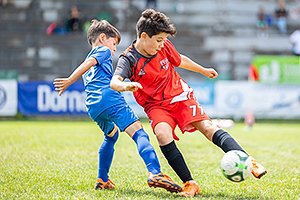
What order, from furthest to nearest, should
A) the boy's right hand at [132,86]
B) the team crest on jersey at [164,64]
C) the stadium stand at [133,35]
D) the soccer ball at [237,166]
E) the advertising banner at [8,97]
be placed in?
the stadium stand at [133,35] < the advertising banner at [8,97] < the team crest on jersey at [164,64] < the soccer ball at [237,166] < the boy's right hand at [132,86]

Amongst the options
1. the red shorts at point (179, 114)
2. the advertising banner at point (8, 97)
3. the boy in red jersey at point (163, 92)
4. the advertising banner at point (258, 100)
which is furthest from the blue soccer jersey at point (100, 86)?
the advertising banner at point (258, 100)

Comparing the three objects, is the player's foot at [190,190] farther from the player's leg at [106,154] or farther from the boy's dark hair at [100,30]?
the boy's dark hair at [100,30]

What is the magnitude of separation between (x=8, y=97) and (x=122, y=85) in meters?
13.6

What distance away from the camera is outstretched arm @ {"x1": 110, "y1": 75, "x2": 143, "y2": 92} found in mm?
4922

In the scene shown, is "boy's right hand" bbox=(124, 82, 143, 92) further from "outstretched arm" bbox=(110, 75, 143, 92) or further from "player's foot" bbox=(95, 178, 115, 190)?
"player's foot" bbox=(95, 178, 115, 190)

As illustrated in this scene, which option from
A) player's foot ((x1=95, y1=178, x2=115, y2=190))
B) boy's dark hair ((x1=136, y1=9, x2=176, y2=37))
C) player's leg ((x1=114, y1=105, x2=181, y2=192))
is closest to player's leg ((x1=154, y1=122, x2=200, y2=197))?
player's leg ((x1=114, y1=105, x2=181, y2=192))

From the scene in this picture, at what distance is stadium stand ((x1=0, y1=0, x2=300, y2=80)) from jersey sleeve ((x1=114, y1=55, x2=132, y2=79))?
49.2 feet

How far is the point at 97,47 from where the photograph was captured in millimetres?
5781

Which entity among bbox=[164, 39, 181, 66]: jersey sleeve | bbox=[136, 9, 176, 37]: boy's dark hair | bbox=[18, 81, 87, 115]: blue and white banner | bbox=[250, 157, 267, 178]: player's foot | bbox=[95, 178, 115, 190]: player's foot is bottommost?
bbox=[18, 81, 87, 115]: blue and white banner

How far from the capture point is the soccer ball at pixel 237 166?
5.17 meters

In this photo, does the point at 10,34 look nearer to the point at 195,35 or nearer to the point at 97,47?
the point at 195,35

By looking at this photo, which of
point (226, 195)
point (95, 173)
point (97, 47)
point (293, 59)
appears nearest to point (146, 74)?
point (97, 47)

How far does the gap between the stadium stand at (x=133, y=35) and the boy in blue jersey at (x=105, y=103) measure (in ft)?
48.1

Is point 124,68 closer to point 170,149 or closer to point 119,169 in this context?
point 170,149
